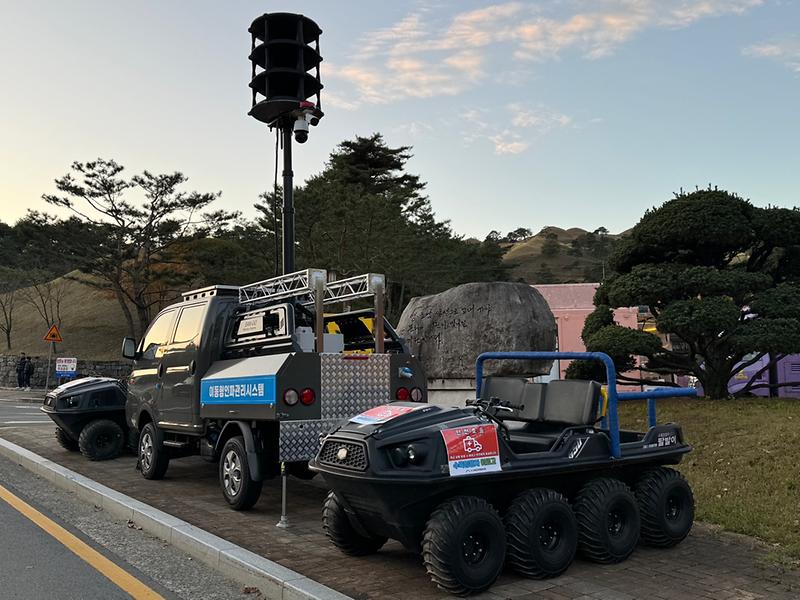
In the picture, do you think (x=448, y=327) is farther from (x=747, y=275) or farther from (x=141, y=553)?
(x=141, y=553)

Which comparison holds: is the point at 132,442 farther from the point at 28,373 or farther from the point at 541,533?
the point at 28,373

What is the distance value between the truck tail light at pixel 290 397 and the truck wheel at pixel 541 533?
2.49 m

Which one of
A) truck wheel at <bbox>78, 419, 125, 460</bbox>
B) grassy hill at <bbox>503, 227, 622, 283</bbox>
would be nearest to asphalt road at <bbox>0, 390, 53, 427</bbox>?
truck wheel at <bbox>78, 419, 125, 460</bbox>

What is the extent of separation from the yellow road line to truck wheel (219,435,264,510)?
4.77ft

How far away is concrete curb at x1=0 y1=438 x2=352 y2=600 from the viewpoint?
4.24 meters

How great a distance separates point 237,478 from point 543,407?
3198 millimetres

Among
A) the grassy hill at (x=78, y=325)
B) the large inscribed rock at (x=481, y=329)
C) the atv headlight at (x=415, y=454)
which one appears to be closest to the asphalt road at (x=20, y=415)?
the large inscribed rock at (x=481, y=329)

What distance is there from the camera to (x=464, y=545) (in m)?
4.32

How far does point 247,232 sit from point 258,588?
28.7 m

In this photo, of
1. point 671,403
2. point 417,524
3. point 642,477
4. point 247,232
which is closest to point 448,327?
point 671,403

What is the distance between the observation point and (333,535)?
5141mm

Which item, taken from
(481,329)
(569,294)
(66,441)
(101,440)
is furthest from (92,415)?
(569,294)

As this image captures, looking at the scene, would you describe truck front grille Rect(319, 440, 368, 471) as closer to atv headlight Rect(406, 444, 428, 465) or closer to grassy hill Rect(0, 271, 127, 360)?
atv headlight Rect(406, 444, 428, 465)

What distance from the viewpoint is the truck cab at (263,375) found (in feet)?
21.2
